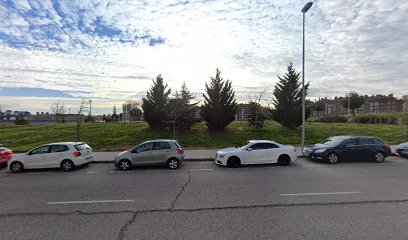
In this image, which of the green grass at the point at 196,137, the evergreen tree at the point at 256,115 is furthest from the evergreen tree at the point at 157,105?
the evergreen tree at the point at 256,115

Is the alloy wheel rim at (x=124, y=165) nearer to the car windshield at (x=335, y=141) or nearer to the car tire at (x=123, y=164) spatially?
the car tire at (x=123, y=164)

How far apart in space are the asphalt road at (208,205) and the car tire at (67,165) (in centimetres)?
123

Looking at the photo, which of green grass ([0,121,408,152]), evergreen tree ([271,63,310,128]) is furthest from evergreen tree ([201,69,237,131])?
evergreen tree ([271,63,310,128])

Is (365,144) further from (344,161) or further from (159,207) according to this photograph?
(159,207)

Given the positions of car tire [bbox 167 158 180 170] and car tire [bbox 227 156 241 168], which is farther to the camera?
car tire [bbox 227 156 241 168]

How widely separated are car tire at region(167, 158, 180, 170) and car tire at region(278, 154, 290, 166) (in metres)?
4.97

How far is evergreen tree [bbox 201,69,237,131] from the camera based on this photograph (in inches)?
960

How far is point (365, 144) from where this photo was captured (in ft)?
45.4

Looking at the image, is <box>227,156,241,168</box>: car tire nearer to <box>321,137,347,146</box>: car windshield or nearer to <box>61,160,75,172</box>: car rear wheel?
<box>321,137,347,146</box>: car windshield

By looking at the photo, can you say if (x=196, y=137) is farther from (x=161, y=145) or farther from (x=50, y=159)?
(x=50, y=159)

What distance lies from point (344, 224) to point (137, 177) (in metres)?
7.47

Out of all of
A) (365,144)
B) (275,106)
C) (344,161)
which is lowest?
(344,161)

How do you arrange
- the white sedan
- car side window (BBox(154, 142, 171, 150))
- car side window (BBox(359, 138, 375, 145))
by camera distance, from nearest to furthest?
the white sedan < car side window (BBox(154, 142, 171, 150)) < car side window (BBox(359, 138, 375, 145))

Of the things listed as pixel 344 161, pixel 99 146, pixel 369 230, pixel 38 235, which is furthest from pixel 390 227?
pixel 99 146
